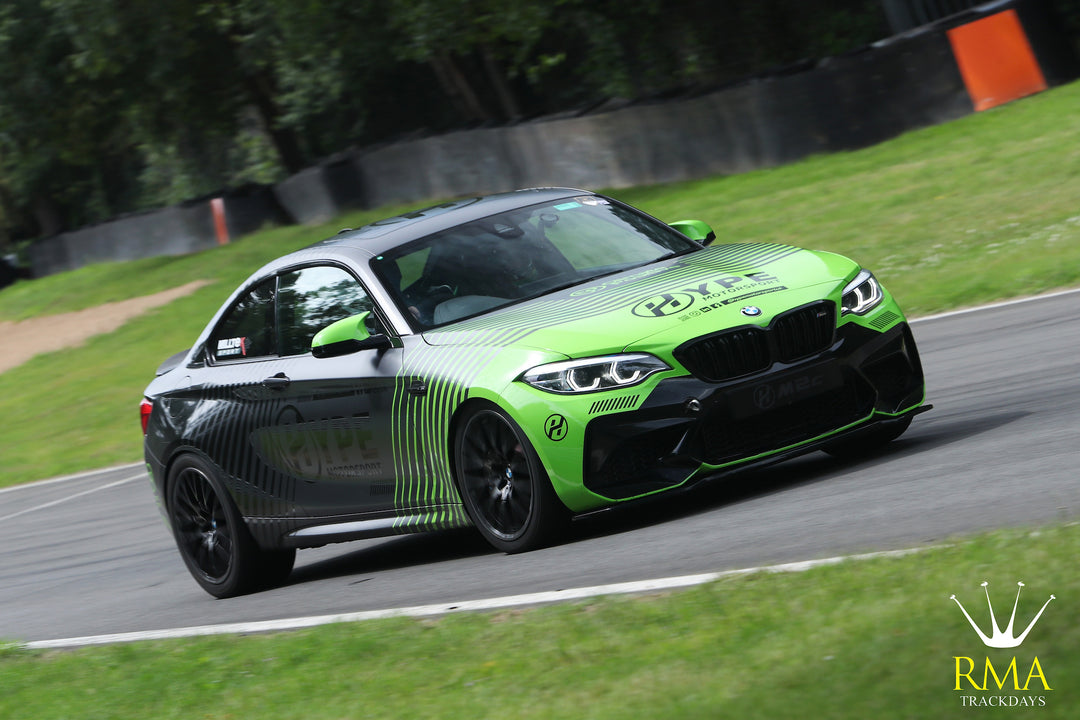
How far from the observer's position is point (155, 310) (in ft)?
Answer: 88.4

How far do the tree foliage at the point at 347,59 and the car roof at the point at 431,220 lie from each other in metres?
15.1

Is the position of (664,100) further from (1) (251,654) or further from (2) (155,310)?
(1) (251,654)

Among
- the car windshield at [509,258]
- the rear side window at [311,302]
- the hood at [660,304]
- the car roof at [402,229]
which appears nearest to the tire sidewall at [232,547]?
the rear side window at [311,302]

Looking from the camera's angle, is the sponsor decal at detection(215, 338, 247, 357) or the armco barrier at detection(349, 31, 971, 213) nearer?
the sponsor decal at detection(215, 338, 247, 357)

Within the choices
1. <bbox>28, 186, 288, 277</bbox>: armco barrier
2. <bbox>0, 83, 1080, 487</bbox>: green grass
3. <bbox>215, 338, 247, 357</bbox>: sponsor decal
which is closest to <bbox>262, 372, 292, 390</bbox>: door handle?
<bbox>215, 338, 247, 357</bbox>: sponsor decal

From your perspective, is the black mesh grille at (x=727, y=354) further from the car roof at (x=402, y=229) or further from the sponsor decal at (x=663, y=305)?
the car roof at (x=402, y=229)

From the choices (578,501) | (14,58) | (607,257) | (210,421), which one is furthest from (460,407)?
(14,58)

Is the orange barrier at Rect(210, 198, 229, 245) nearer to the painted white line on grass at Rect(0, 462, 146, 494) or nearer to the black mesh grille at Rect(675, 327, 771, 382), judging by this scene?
the painted white line on grass at Rect(0, 462, 146, 494)

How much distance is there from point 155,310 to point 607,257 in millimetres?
20419

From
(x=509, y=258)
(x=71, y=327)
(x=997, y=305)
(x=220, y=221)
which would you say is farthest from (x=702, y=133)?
(x=509, y=258)

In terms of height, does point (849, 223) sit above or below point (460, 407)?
below

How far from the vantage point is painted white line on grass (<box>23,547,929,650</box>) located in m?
5.32

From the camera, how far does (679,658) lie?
4500 millimetres

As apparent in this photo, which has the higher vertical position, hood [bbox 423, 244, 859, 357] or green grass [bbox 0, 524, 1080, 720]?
hood [bbox 423, 244, 859, 357]
